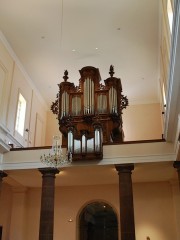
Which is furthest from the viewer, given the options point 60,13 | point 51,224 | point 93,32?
point 93,32

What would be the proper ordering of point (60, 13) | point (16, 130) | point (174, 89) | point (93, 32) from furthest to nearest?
point (16, 130) < point (93, 32) < point (60, 13) < point (174, 89)

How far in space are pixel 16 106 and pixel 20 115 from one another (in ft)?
2.68

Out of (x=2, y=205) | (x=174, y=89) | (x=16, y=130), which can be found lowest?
(x=2, y=205)

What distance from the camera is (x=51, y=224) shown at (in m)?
10.9

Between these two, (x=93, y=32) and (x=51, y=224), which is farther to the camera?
(x=93, y=32)

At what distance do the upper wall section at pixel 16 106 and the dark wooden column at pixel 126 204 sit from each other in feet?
15.0

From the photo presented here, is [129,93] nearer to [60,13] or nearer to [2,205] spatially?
[60,13]

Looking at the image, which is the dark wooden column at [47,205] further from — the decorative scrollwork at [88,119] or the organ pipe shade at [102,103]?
the organ pipe shade at [102,103]

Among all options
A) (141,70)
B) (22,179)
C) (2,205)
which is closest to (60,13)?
(141,70)

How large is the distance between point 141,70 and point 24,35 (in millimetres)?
5897

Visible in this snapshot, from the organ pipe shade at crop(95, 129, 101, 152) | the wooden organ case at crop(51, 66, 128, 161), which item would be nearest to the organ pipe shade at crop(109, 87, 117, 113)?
the wooden organ case at crop(51, 66, 128, 161)

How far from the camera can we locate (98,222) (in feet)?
49.9

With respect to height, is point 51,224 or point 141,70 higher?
point 141,70

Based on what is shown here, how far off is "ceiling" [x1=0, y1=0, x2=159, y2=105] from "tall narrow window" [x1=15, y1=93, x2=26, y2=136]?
4.96 ft
